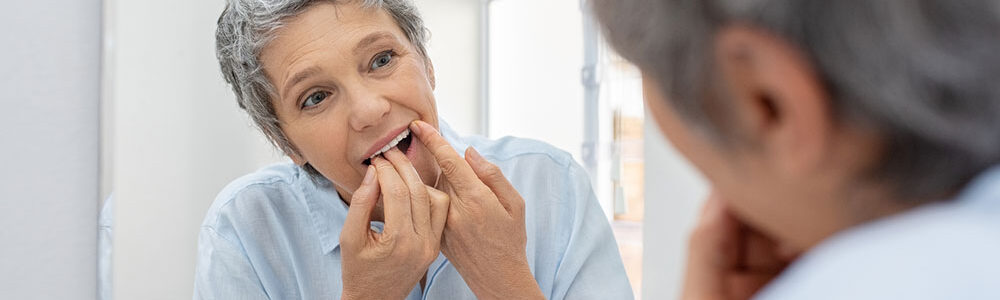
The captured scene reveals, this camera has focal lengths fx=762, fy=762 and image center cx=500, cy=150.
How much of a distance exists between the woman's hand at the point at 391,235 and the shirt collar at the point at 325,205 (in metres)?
0.21

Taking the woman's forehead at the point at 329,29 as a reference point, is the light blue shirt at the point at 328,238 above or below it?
below

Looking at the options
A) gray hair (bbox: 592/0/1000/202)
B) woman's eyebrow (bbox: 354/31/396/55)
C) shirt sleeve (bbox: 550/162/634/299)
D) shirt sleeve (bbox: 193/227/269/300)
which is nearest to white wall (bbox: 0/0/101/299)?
shirt sleeve (bbox: 193/227/269/300)

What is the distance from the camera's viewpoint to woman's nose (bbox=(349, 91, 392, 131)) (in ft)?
3.05

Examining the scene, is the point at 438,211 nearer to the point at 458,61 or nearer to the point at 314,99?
the point at 314,99

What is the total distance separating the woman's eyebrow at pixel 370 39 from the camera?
96 centimetres

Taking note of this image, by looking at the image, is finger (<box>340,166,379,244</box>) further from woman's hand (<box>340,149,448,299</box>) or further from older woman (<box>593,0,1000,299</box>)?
older woman (<box>593,0,1000,299</box>)

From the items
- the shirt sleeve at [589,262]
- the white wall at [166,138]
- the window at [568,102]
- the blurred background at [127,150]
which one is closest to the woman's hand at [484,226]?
the shirt sleeve at [589,262]

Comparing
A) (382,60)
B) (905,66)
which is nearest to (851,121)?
(905,66)

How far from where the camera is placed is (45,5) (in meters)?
1.04

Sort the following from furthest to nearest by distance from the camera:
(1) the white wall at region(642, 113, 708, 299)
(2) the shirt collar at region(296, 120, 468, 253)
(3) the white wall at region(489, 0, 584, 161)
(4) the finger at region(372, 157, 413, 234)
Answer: (3) the white wall at region(489, 0, 584, 161) < (1) the white wall at region(642, 113, 708, 299) < (2) the shirt collar at region(296, 120, 468, 253) < (4) the finger at region(372, 157, 413, 234)

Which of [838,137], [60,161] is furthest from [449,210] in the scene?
[838,137]

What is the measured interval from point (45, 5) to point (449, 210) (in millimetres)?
625

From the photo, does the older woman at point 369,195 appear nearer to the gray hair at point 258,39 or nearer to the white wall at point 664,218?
the gray hair at point 258,39

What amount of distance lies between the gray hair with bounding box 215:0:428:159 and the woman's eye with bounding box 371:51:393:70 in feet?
0.21
